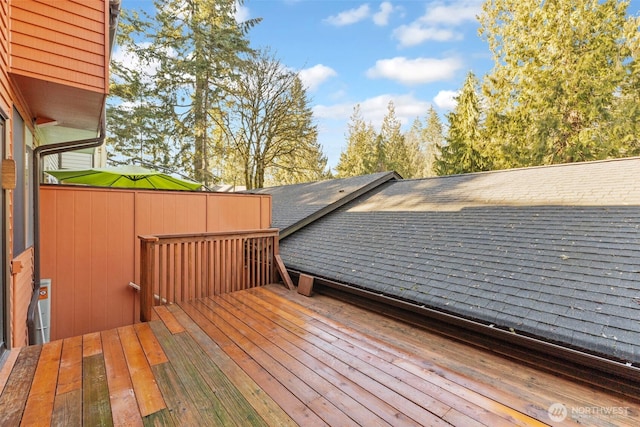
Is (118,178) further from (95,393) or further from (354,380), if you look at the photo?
(354,380)

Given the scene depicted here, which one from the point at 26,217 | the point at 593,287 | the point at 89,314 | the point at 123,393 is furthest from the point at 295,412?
the point at 89,314

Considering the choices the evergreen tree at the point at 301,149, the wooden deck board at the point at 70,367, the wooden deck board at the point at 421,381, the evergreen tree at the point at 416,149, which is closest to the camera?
the wooden deck board at the point at 421,381

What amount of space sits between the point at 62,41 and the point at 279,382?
12.0 feet

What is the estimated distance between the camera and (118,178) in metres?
5.65

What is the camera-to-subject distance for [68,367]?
2312 mm

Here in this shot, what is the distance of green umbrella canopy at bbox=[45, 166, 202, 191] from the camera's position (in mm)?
5219

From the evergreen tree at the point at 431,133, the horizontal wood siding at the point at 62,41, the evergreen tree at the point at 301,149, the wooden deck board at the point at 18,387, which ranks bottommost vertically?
the wooden deck board at the point at 18,387

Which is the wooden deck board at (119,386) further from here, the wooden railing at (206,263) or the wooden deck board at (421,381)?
the wooden deck board at (421,381)

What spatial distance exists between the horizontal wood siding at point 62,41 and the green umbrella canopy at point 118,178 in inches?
98.2

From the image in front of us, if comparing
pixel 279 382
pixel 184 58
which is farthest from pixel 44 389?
pixel 184 58

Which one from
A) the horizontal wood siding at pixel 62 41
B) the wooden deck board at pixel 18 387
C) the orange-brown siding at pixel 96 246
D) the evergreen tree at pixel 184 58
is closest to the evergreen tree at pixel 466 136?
the evergreen tree at pixel 184 58

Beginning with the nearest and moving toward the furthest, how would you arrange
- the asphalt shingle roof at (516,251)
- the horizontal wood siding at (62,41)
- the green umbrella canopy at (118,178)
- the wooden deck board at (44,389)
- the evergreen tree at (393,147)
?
1. the wooden deck board at (44,389)
2. the asphalt shingle roof at (516,251)
3. the horizontal wood siding at (62,41)
4. the green umbrella canopy at (118,178)
5. the evergreen tree at (393,147)

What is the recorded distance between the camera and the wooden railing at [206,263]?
10.9ft

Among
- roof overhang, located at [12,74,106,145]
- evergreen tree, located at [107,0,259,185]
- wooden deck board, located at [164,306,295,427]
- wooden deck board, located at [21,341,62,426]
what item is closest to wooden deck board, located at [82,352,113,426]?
wooden deck board, located at [21,341,62,426]
